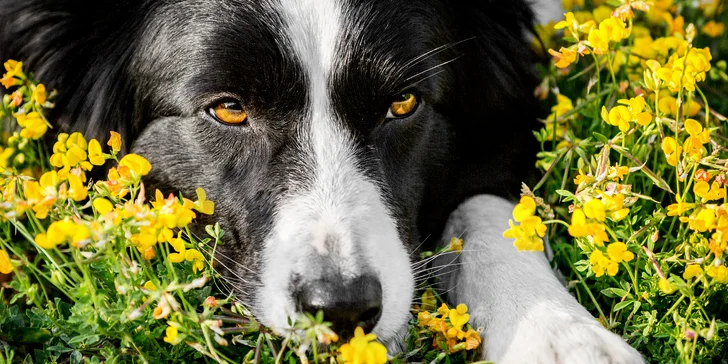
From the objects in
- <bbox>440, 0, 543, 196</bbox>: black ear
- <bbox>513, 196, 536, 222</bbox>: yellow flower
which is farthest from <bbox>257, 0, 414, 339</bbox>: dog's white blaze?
<bbox>440, 0, 543, 196</bbox>: black ear

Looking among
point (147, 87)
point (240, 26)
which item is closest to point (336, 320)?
point (240, 26)

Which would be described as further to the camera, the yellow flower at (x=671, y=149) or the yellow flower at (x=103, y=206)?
the yellow flower at (x=671, y=149)

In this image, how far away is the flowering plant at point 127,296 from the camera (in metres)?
1.77

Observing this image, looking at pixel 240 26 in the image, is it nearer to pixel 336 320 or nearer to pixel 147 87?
pixel 147 87

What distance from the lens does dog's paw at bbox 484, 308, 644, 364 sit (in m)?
2.05

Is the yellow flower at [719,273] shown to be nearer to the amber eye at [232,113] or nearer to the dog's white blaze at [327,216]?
the dog's white blaze at [327,216]

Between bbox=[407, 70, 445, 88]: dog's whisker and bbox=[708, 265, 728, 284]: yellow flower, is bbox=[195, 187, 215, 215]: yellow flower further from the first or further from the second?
bbox=[708, 265, 728, 284]: yellow flower

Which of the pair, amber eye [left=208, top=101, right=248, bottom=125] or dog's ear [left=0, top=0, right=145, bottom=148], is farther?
dog's ear [left=0, top=0, right=145, bottom=148]

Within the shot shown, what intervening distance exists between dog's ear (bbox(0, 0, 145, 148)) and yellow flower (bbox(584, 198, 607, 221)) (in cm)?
175

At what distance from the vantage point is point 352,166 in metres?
2.55

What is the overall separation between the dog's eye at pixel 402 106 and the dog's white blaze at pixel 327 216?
0.22 meters

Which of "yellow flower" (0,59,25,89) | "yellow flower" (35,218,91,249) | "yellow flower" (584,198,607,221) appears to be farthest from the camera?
"yellow flower" (0,59,25,89)

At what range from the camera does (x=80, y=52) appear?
9.62 ft

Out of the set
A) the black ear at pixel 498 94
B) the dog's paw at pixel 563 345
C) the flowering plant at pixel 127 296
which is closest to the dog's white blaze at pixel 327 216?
the flowering plant at pixel 127 296
